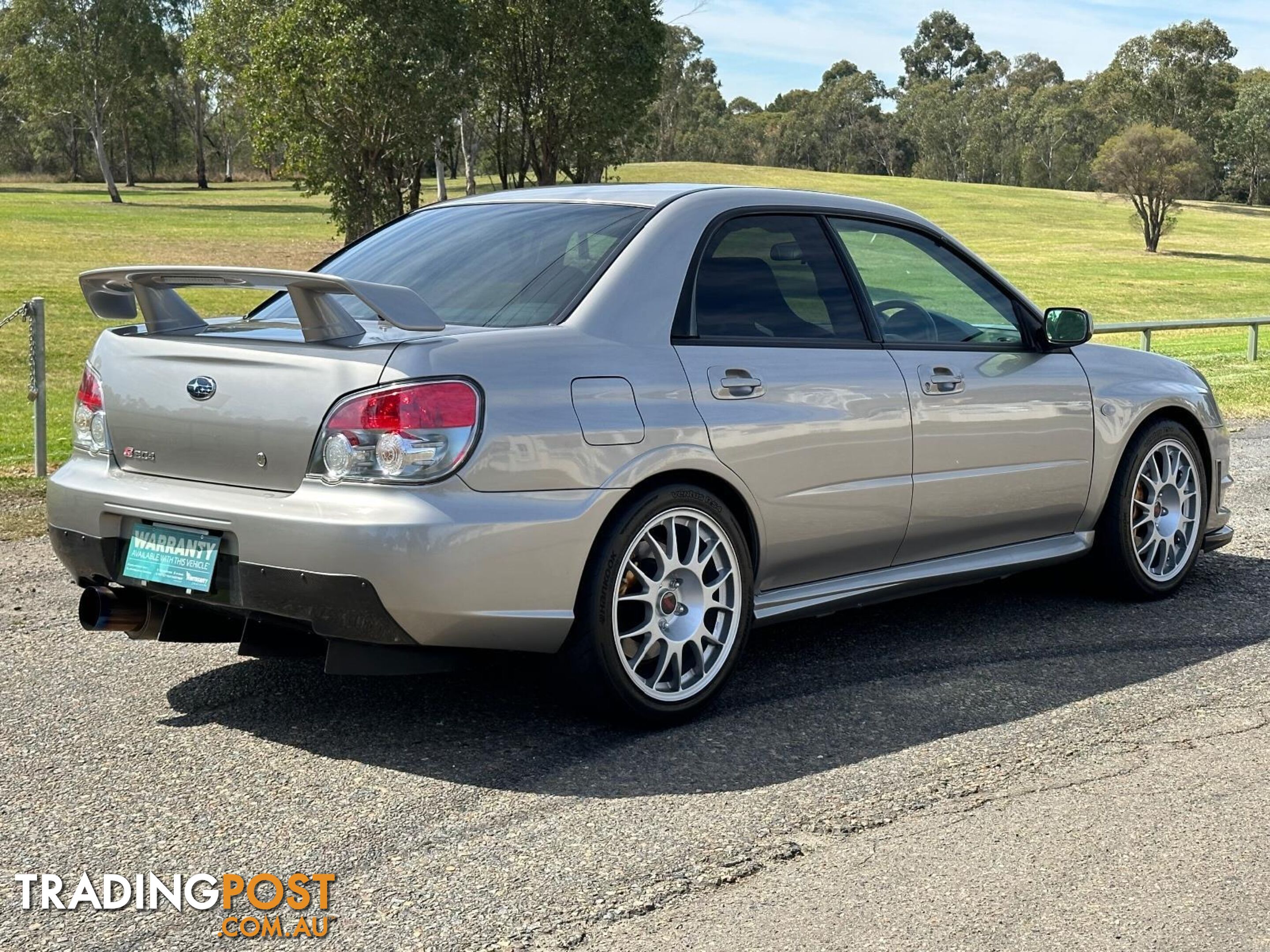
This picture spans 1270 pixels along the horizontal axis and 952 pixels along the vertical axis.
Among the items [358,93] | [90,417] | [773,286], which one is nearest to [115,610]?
[90,417]

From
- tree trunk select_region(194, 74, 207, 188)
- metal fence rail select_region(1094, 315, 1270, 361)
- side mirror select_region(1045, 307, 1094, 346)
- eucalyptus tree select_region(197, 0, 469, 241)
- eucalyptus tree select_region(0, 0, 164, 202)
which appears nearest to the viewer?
side mirror select_region(1045, 307, 1094, 346)

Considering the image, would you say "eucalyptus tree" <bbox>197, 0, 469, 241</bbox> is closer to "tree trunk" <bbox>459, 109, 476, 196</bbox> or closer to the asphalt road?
"tree trunk" <bbox>459, 109, 476, 196</bbox>

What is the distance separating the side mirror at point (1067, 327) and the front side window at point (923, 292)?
0.12 meters

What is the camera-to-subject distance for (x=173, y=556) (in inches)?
166

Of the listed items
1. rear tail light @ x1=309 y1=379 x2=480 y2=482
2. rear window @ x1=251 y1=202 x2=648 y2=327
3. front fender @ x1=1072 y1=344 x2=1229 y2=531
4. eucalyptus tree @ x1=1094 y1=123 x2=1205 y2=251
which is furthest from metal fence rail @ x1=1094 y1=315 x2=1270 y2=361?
eucalyptus tree @ x1=1094 y1=123 x2=1205 y2=251

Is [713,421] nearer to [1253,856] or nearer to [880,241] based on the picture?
[880,241]

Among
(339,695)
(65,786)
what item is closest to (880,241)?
(339,695)

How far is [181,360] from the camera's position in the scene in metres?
4.30

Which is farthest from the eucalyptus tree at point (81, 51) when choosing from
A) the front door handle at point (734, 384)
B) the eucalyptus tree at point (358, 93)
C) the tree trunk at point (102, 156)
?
the front door handle at point (734, 384)

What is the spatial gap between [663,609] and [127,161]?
8433 centimetres

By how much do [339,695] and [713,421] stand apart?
1.50 m

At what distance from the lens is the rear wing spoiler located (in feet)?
13.2

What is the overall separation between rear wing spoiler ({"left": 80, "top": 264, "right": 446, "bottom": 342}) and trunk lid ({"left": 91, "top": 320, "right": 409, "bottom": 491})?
64mm

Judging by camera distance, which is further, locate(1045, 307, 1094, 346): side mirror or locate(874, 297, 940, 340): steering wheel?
locate(1045, 307, 1094, 346): side mirror
